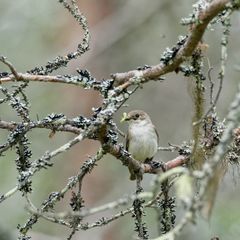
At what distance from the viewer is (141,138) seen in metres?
5.84

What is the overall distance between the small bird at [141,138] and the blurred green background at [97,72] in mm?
1306

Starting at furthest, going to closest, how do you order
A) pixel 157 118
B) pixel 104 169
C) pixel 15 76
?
pixel 157 118
pixel 104 169
pixel 15 76

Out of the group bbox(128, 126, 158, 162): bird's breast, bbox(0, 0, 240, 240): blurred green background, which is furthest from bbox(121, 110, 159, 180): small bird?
bbox(0, 0, 240, 240): blurred green background

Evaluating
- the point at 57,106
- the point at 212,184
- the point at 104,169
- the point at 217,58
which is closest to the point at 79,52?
the point at 212,184

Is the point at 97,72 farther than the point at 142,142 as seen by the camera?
Yes

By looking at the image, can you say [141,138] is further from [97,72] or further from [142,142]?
[97,72]

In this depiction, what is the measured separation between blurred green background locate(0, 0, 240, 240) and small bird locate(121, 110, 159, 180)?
131cm

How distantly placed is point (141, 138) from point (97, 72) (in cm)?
226

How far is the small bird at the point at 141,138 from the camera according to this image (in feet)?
18.6

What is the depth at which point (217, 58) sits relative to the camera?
8477 mm

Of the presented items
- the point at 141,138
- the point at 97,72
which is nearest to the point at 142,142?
the point at 141,138

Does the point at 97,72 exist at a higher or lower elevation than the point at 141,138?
higher

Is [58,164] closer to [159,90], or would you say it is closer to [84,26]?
[159,90]

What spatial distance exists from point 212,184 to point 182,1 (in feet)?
24.7
